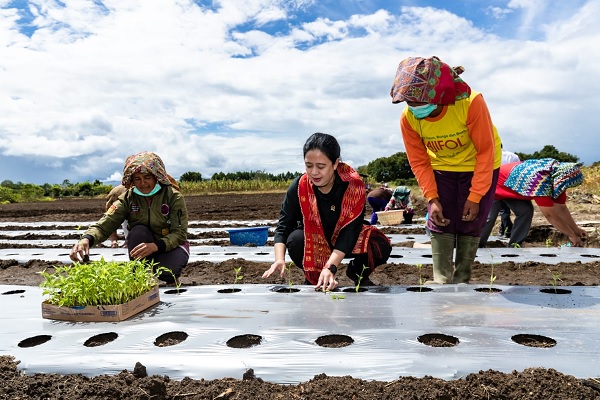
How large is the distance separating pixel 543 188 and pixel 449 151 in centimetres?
203

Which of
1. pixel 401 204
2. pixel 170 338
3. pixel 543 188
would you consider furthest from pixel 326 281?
pixel 401 204

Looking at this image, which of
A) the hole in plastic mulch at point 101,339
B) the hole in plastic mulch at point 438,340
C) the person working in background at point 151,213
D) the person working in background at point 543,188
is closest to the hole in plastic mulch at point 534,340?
the hole in plastic mulch at point 438,340

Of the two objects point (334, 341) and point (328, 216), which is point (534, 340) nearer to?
point (334, 341)

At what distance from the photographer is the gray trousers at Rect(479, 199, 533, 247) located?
4.94 m

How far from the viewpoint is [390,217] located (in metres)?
7.47

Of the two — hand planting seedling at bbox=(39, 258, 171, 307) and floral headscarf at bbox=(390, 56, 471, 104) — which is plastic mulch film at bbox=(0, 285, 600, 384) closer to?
hand planting seedling at bbox=(39, 258, 171, 307)

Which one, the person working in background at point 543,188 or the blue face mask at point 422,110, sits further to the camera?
the person working in background at point 543,188

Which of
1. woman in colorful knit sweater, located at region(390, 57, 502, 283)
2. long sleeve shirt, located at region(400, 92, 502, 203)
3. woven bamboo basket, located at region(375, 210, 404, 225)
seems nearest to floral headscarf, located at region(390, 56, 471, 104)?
woman in colorful knit sweater, located at region(390, 57, 502, 283)

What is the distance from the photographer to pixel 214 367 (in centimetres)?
179

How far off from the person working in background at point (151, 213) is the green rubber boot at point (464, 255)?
185 cm

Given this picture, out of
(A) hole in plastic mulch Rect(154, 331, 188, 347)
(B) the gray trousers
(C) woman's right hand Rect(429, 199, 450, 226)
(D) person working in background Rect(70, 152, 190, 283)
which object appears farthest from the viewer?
(B) the gray trousers

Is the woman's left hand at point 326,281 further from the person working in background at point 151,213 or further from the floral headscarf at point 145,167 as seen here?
the floral headscarf at point 145,167

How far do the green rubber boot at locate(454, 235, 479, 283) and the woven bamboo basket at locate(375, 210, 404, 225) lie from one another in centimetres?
428

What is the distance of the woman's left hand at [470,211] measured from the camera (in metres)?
2.84
